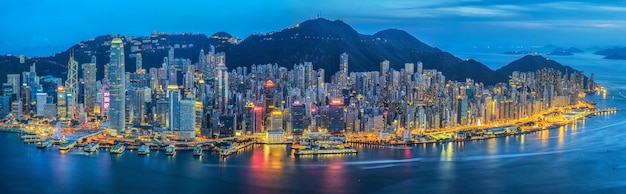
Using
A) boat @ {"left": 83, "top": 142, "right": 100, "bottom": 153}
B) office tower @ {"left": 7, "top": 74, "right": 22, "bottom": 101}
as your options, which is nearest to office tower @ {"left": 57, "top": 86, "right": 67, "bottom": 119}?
office tower @ {"left": 7, "top": 74, "right": 22, "bottom": 101}

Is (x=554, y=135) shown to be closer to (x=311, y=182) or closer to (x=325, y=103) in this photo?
(x=325, y=103)

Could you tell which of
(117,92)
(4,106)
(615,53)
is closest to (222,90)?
(117,92)

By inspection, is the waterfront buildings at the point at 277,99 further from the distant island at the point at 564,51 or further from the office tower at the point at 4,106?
the distant island at the point at 564,51

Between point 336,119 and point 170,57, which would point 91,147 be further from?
point 170,57

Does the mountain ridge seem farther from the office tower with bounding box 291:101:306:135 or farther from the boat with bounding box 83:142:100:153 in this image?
the boat with bounding box 83:142:100:153

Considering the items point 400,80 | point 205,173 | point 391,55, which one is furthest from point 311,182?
point 391,55

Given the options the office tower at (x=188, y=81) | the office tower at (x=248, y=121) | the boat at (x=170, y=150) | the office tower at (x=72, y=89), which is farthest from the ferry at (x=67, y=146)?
the office tower at (x=188, y=81)
